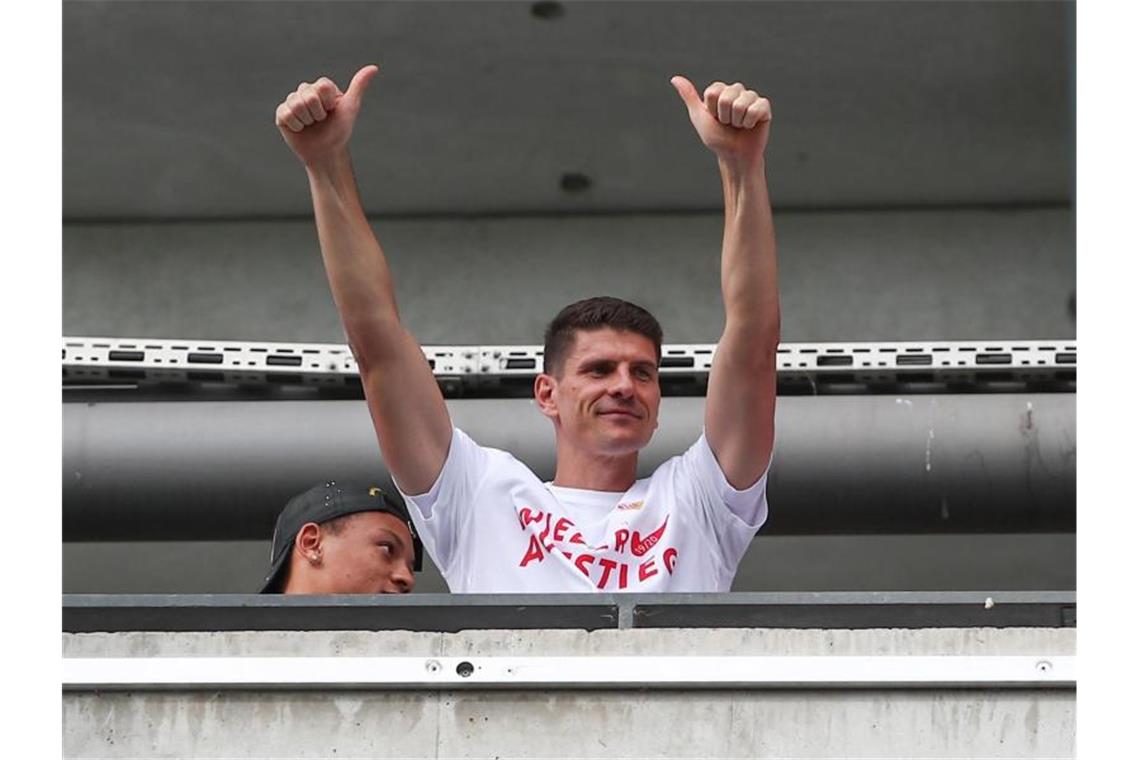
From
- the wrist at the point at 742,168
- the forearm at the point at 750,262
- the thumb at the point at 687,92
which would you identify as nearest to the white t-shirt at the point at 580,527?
the forearm at the point at 750,262

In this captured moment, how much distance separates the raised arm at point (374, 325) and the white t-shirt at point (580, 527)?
59 millimetres

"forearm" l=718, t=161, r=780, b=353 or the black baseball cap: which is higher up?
"forearm" l=718, t=161, r=780, b=353

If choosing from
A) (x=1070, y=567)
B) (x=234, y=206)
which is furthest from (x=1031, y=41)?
(x=234, y=206)

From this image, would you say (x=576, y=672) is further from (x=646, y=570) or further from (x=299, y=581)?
(x=299, y=581)

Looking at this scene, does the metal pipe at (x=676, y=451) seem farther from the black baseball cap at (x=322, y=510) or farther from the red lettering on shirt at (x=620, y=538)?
the red lettering on shirt at (x=620, y=538)

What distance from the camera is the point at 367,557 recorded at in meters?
3.69

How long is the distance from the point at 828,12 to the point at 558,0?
644 millimetres

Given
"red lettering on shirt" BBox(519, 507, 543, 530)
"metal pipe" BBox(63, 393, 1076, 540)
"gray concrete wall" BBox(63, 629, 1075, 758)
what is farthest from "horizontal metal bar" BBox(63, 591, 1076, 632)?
"metal pipe" BBox(63, 393, 1076, 540)

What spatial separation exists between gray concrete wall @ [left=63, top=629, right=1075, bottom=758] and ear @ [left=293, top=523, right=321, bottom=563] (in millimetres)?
957

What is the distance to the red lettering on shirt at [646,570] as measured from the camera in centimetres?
343

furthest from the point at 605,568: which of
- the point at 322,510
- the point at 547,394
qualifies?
the point at 322,510

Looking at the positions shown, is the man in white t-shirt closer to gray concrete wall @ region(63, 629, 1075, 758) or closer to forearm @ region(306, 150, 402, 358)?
forearm @ region(306, 150, 402, 358)

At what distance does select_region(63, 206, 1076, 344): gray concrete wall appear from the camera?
6.36 metres

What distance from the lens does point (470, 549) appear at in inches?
140
